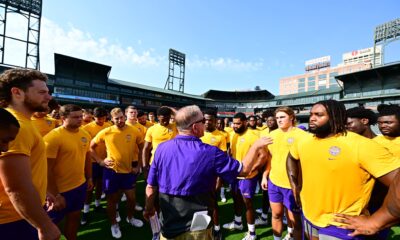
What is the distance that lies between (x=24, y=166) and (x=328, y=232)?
8.65 feet

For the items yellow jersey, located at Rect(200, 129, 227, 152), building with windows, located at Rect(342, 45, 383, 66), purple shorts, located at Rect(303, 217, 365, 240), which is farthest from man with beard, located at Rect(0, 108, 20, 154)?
building with windows, located at Rect(342, 45, 383, 66)

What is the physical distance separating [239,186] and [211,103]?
201 feet

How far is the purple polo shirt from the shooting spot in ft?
7.04

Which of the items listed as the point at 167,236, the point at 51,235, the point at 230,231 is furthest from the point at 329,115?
the point at 230,231

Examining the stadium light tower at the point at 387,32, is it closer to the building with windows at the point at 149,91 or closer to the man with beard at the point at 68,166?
the building with windows at the point at 149,91

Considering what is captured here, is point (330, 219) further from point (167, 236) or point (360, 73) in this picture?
point (360, 73)

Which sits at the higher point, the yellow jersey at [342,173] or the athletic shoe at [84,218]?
the yellow jersey at [342,173]

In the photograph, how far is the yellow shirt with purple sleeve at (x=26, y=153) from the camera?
5.37 ft

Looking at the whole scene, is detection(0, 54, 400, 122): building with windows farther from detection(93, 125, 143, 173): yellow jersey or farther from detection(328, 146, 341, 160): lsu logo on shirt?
detection(328, 146, 341, 160): lsu logo on shirt

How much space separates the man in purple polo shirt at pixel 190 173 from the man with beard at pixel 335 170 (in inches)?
24.1

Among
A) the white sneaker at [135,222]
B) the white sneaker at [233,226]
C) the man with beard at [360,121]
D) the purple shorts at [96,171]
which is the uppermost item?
the man with beard at [360,121]

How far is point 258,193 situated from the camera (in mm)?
7805

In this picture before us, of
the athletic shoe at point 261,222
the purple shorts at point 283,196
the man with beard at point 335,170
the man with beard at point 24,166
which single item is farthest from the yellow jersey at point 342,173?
the athletic shoe at point 261,222

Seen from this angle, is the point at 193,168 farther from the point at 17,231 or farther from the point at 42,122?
the point at 42,122
